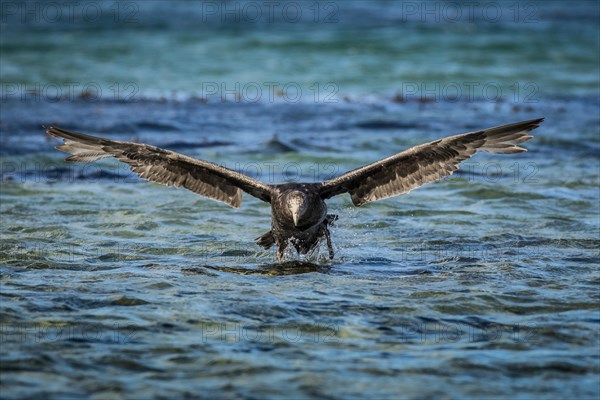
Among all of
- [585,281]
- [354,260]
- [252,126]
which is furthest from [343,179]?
[252,126]

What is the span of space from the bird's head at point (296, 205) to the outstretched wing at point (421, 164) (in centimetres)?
45

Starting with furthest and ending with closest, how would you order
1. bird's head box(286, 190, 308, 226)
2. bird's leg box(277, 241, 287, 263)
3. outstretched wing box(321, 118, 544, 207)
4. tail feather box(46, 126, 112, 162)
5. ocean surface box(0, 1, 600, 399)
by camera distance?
1. tail feather box(46, 126, 112, 162)
2. bird's leg box(277, 241, 287, 263)
3. outstretched wing box(321, 118, 544, 207)
4. bird's head box(286, 190, 308, 226)
5. ocean surface box(0, 1, 600, 399)

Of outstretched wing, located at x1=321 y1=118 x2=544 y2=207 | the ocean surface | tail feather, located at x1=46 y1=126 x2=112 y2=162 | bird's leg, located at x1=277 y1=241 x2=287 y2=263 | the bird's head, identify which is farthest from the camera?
tail feather, located at x1=46 y1=126 x2=112 y2=162

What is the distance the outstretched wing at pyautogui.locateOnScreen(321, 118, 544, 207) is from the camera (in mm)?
9758

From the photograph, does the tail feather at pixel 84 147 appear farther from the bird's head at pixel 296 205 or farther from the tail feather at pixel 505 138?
the tail feather at pixel 505 138

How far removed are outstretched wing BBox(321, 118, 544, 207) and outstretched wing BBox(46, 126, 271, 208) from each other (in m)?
0.93

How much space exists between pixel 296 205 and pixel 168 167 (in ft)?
5.94

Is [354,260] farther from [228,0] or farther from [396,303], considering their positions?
[228,0]

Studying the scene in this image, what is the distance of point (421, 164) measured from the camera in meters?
10.2

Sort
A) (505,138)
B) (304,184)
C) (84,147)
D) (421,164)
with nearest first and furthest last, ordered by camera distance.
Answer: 1. (505,138)
2. (304,184)
3. (421,164)
4. (84,147)

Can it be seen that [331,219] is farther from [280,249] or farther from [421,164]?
[421,164]

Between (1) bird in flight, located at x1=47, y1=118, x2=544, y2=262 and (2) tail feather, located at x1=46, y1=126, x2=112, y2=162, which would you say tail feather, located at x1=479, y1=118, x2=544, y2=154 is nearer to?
(1) bird in flight, located at x1=47, y1=118, x2=544, y2=262

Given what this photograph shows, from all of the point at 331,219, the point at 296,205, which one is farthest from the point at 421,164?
the point at 296,205

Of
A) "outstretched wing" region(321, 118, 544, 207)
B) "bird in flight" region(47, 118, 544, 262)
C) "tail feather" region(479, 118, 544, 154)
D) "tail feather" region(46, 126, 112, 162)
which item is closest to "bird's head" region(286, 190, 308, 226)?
"bird in flight" region(47, 118, 544, 262)
